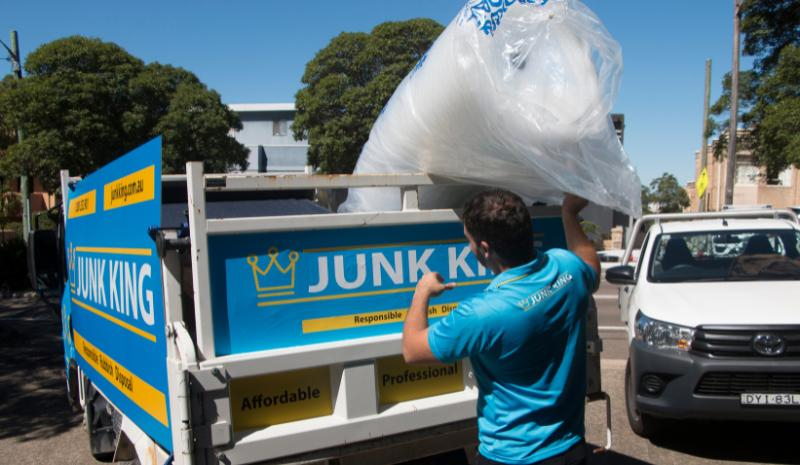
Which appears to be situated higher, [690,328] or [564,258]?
[564,258]

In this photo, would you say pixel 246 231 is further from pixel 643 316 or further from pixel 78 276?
pixel 643 316

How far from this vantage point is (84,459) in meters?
5.41

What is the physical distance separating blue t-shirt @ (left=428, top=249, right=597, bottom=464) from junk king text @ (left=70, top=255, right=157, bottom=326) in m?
1.27

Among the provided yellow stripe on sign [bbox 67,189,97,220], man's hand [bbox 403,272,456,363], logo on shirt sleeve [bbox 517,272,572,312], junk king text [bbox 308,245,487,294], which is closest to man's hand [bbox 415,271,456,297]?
man's hand [bbox 403,272,456,363]

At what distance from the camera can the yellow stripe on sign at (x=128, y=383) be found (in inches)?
107

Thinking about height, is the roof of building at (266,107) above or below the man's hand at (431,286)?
above

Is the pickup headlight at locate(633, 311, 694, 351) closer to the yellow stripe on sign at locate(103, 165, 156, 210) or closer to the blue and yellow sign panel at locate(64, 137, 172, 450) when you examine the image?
the blue and yellow sign panel at locate(64, 137, 172, 450)

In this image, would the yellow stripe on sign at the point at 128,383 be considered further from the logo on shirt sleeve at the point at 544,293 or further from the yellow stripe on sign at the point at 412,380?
the logo on shirt sleeve at the point at 544,293

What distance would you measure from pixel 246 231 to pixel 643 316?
373 centimetres

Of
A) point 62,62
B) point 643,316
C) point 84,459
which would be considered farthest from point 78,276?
point 62,62

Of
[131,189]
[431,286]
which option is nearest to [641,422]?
[431,286]

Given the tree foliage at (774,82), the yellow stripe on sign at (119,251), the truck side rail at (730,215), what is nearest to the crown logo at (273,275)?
the yellow stripe on sign at (119,251)

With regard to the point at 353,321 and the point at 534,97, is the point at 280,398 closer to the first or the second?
the point at 353,321

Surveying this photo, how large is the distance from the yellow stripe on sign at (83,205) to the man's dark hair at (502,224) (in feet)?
7.44
